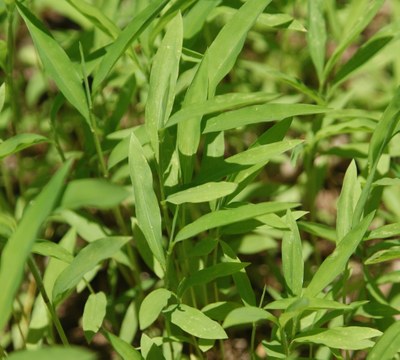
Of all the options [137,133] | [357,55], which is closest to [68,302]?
[137,133]

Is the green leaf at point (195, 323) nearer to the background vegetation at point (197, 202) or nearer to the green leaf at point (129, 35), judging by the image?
the background vegetation at point (197, 202)

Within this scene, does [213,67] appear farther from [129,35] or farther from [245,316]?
[245,316]

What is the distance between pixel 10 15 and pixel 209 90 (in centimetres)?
36

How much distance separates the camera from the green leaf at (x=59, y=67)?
1.07 m

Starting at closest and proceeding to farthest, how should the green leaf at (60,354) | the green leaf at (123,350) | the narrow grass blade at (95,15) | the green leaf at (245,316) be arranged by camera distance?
1. the green leaf at (60,354)
2. the green leaf at (245,316)
3. the green leaf at (123,350)
4. the narrow grass blade at (95,15)

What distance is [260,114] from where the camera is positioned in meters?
1.01

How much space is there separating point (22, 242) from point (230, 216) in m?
0.31

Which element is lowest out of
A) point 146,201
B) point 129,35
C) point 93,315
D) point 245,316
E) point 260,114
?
point 93,315

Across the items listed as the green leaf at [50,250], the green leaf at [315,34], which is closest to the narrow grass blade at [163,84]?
the green leaf at [50,250]

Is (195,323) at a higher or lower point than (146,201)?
lower

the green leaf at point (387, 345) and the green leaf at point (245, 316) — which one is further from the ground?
the green leaf at point (245, 316)

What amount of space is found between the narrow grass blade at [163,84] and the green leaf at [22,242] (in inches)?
10.2

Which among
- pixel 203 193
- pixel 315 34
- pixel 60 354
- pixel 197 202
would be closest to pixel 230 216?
pixel 203 193

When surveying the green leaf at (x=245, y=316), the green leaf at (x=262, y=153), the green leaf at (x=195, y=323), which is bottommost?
the green leaf at (x=195, y=323)
